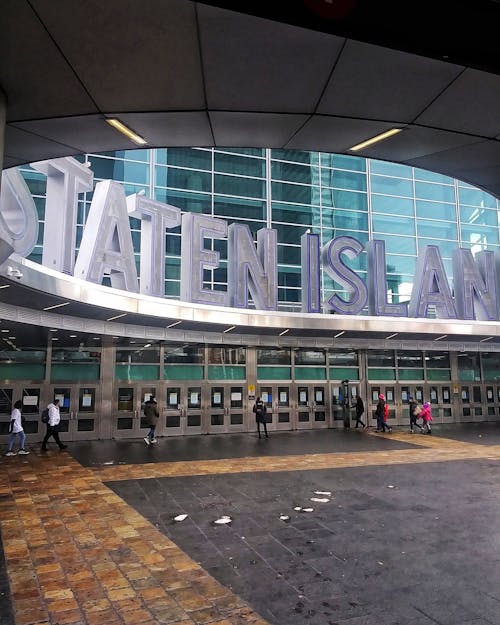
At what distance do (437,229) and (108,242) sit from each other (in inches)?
1044

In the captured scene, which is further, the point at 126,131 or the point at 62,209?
the point at 62,209

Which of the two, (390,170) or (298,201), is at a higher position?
(390,170)

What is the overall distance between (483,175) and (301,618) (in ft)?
16.2

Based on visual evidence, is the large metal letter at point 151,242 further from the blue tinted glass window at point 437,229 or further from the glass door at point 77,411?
the blue tinted glass window at point 437,229

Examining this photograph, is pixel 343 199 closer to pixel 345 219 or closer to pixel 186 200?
pixel 345 219

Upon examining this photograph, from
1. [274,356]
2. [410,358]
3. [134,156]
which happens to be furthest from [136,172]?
[410,358]

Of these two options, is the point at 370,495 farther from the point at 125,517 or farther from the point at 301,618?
the point at 301,618

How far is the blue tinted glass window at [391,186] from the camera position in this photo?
33322 mm

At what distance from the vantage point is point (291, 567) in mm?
6223

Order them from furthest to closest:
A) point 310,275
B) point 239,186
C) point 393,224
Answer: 1. point 393,224
2. point 239,186
3. point 310,275

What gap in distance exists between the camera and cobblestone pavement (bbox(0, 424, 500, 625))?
201 inches

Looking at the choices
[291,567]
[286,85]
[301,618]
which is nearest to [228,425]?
[291,567]

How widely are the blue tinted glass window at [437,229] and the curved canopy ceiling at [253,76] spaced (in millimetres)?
30893

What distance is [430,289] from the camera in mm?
20641
